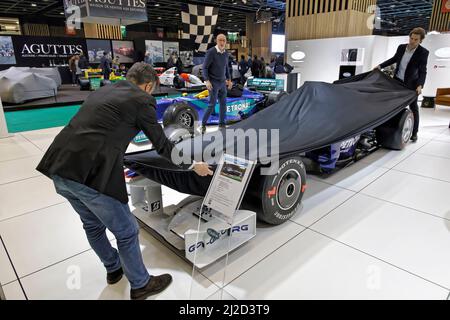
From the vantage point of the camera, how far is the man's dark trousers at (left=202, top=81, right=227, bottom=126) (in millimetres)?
4895

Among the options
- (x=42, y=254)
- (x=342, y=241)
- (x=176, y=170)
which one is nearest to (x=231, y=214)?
(x=176, y=170)

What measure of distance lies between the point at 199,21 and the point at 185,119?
5.06 m

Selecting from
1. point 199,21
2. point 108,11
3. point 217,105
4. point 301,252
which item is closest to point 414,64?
point 217,105

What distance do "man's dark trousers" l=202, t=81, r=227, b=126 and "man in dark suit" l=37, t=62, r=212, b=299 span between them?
3473mm

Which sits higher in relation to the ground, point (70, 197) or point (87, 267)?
point (70, 197)

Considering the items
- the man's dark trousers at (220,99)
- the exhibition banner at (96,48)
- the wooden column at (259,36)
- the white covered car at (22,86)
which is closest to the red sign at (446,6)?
the man's dark trousers at (220,99)

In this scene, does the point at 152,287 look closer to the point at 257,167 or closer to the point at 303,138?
the point at 257,167

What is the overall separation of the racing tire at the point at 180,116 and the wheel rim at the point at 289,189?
2280mm

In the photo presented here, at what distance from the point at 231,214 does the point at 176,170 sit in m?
0.50

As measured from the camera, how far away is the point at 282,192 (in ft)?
7.40

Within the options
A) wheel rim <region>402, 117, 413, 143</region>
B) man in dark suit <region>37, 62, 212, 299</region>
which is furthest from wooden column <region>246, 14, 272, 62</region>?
man in dark suit <region>37, 62, 212, 299</region>

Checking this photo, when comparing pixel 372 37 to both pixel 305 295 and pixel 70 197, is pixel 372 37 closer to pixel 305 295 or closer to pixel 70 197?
pixel 305 295

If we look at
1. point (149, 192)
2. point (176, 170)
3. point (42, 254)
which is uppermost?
point (176, 170)
